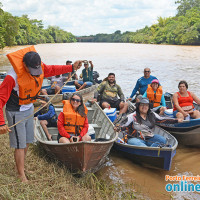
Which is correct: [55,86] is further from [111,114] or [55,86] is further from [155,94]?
[155,94]

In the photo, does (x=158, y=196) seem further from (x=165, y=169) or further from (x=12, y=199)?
(x=12, y=199)

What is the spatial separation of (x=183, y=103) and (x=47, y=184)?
3.53 m

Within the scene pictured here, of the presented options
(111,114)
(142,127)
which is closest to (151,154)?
(142,127)

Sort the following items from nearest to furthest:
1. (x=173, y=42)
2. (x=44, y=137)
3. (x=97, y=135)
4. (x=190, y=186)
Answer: (x=190, y=186)
(x=44, y=137)
(x=97, y=135)
(x=173, y=42)

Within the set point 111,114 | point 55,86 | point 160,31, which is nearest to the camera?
point 111,114

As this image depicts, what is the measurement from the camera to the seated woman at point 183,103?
17.7 feet

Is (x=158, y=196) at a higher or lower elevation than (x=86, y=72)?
lower

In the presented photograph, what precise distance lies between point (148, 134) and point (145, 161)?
49 cm

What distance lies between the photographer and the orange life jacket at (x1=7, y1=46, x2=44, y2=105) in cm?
271

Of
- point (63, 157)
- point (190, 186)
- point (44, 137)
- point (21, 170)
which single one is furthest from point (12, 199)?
point (190, 186)

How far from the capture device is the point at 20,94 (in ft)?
9.19

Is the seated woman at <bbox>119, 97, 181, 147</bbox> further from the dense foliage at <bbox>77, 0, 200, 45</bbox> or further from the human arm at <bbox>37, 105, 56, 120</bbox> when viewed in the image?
the dense foliage at <bbox>77, 0, 200, 45</bbox>

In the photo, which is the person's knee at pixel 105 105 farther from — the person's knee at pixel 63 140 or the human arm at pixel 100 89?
the person's knee at pixel 63 140

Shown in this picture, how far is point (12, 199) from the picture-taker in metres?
2.77
